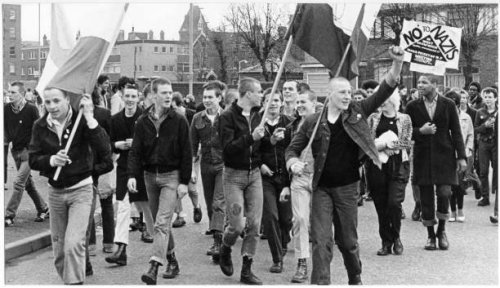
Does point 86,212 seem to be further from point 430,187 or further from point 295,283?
point 430,187

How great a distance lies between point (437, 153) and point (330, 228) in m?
3.35

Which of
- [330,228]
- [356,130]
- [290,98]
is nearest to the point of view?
[356,130]

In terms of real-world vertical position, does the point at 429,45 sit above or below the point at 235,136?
above

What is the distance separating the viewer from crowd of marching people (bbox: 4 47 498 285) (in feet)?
21.4

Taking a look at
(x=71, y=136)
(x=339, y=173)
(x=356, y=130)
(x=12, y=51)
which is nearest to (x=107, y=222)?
(x=71, y=136)

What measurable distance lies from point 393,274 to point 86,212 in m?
3.29

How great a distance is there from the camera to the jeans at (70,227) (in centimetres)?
659

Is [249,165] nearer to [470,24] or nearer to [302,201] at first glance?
[302,201]

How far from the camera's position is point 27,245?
30.2 feet

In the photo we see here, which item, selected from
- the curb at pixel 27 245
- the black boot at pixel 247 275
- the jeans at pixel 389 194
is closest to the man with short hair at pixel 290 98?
the jeans at pixel 389 194

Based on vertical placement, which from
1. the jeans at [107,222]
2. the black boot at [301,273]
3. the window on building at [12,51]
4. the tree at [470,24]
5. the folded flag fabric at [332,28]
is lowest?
the black boot at [301,273]

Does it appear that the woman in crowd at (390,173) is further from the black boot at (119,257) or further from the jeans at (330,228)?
the black boot at (119,257)

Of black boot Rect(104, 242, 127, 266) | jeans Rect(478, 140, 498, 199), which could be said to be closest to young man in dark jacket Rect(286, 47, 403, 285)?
black boot Rect(104, 242, 127, 266)

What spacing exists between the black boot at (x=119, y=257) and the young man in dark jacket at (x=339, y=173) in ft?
8.97
